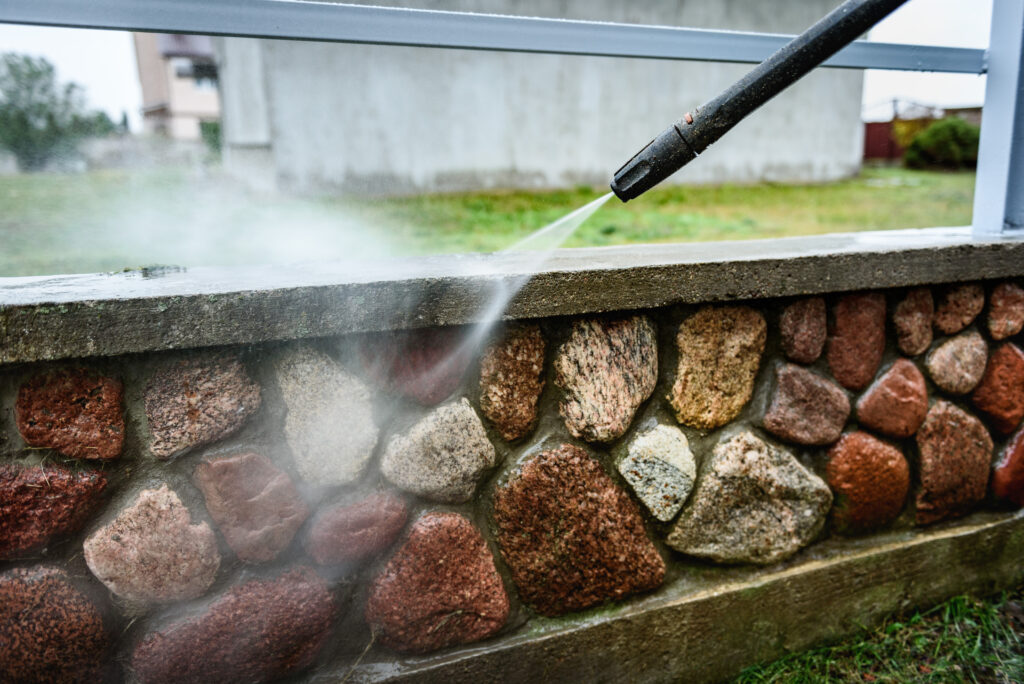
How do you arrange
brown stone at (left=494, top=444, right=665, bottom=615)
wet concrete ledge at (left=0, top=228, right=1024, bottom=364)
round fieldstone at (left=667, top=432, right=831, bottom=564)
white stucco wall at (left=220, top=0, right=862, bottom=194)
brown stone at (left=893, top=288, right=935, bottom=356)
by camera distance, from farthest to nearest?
white stucco wall at (left=220, top=0, right=862, bottom=194), brown stone at (left=893, top=288, right=935, bottom=356), round fieldstone at (left=667, top=432, right=831, bottom=564), brown stone at (left=494, top=444, right=665, bottom=615), wet concrete ledge at (left=0, top=228, right=1024, bottom=364)

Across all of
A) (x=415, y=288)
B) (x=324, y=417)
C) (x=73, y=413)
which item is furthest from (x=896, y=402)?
(x=73, y=413)

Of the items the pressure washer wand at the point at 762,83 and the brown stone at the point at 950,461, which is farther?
the brown stone at the point at 950,461

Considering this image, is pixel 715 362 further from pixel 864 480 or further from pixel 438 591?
pixel 438 591

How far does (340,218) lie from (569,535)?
4712 millimetres

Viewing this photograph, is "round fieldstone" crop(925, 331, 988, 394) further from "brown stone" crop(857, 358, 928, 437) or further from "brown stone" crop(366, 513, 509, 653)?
"brown stone" crop(366, 513, 509, 653)

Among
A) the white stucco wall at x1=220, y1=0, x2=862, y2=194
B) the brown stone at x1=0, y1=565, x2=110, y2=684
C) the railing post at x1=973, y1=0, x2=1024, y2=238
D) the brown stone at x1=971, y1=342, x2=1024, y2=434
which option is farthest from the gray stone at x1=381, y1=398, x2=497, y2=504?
the white stucco wall at x1=220, y1=0, x2=862, y2=194

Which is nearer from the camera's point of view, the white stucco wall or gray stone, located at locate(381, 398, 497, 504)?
gray stone, located at locate(381, 398, 497, 504)

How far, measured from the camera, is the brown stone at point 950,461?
178 cm

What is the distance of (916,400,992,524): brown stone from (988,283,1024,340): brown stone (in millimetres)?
239

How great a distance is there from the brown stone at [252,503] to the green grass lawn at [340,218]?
82.9 inches

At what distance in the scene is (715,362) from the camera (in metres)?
1.56

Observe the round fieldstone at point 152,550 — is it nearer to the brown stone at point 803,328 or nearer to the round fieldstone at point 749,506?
the round fieldstone at point 749,506

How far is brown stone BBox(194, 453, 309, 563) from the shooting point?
1.25m

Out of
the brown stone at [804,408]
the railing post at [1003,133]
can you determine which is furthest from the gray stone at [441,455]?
the railing post at [1003,133]
